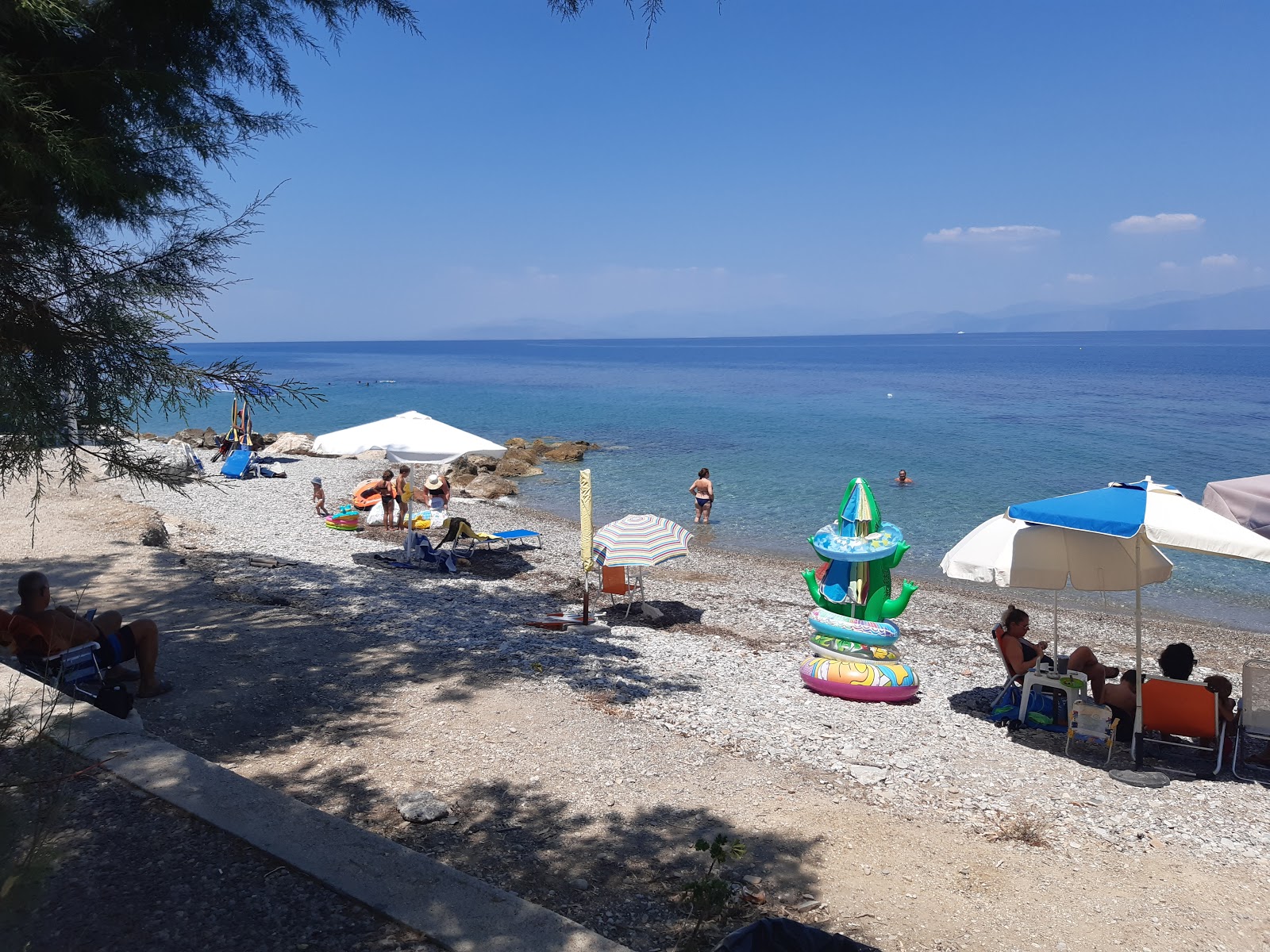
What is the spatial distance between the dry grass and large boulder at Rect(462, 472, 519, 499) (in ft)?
67.5

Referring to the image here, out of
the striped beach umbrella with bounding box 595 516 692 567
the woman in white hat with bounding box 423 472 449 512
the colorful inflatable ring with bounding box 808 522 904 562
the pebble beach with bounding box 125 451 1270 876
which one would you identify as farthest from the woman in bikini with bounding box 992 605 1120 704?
the woman in white hat with bounding box 423 472 449 512

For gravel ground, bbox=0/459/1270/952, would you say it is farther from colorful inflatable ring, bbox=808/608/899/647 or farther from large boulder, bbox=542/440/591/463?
large boulder, bbox=542/440/591/463

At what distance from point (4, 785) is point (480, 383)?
87.5 metres

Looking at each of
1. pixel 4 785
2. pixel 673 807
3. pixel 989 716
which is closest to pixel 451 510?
pixel 989 716

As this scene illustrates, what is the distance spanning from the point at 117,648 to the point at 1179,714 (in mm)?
8285

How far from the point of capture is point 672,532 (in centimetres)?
1130

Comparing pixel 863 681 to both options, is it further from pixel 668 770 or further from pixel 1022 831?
pixel 668 770

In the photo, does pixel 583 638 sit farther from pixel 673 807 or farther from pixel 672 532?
pixel 673 807

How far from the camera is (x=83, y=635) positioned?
6262mm

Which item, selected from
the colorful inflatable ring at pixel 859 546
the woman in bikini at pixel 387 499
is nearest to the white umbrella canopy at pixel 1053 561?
the colorful inflatable ring at pixel 859 546

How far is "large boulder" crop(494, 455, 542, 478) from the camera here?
29.8 metres

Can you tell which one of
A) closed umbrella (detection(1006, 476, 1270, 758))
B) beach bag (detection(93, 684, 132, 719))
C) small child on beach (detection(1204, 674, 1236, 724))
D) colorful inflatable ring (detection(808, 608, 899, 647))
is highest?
closed umbrella (detection(1006, 476, 1270, 758))

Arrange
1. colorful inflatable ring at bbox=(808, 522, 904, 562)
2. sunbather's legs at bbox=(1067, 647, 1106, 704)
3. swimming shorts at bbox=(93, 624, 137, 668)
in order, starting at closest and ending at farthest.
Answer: swimming shorts at bbox=(93, 624, 137, 668) → sunbather's legs at bbox=(1067, 647, 1106, 704) → colorful inflatable ring at bbox=(808, 522, 904, 562)

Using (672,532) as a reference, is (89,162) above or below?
above
